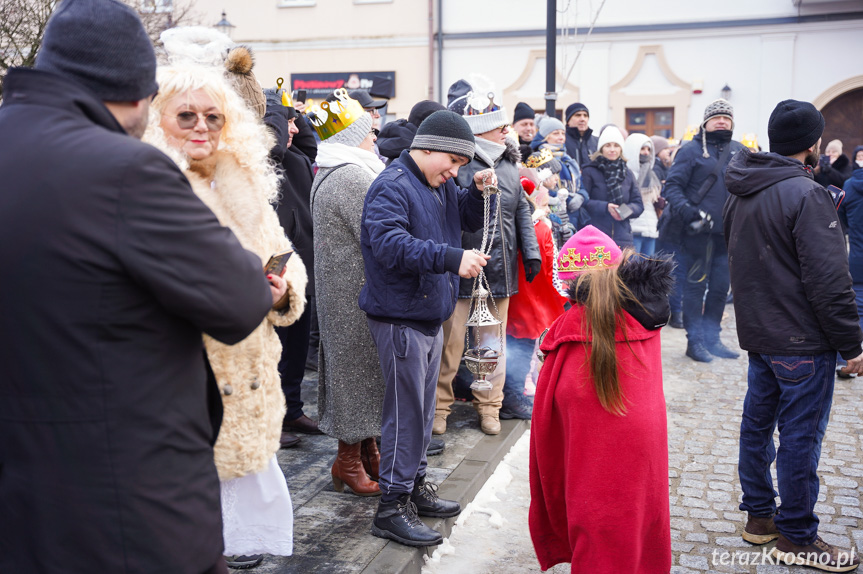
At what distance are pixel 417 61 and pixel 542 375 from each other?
63.4 ft

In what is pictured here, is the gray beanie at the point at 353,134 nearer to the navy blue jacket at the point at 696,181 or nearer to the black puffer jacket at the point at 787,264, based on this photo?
the black puffer jacket at the point at 787,264

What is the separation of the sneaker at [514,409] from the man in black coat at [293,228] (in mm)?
1391

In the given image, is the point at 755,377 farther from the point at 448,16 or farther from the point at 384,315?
the point at 448,16

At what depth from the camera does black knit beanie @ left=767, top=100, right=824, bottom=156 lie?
12.4 ft

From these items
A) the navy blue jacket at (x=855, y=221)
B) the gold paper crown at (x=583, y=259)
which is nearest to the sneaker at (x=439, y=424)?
the gold paper crown at (x=583, y=259)

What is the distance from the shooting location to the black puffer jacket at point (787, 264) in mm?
3531

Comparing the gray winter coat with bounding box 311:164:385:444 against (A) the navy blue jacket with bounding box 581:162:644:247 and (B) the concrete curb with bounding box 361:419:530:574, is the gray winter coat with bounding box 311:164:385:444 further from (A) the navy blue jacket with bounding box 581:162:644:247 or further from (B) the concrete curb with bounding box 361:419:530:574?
(A) the navy blue jacket with bounding box 581:162:644:247

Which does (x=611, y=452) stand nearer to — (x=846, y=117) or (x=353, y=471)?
(x=353, y=471)

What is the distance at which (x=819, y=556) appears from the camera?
11.8 feet

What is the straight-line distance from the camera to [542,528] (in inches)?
128

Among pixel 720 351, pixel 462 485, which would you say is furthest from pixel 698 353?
pixel 462 485

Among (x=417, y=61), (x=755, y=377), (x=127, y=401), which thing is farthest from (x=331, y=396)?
(x=417, y=61)

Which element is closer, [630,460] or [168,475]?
[168,475]

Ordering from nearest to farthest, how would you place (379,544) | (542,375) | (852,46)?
(542,375) < (379,544) < (852,46)
